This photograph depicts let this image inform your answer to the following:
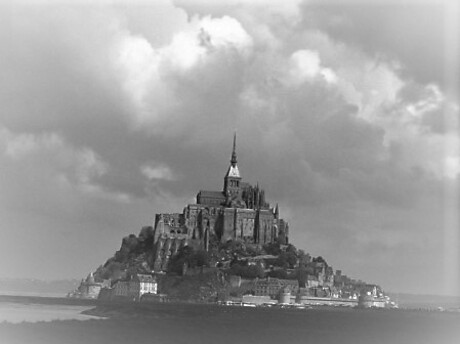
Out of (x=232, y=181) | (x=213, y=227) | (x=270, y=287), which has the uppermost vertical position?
(x=232, y=181)

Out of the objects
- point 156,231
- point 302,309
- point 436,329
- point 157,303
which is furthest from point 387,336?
point 156,231

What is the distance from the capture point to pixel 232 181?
15725 cm

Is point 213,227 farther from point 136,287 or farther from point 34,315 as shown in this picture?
point 34,315

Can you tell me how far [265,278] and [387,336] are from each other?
63.4 metres

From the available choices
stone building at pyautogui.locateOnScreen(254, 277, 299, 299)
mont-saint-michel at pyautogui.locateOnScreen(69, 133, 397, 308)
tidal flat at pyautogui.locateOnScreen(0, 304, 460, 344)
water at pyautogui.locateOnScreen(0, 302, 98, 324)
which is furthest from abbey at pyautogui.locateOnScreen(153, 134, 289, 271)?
water at pyautogui.locateOnScreen(0, 302, 98, 324)

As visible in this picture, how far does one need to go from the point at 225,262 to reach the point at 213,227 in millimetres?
7961

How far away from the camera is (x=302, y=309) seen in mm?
134625

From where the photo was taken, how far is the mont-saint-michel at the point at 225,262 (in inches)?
5546

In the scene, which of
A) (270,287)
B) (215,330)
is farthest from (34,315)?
(270,287)

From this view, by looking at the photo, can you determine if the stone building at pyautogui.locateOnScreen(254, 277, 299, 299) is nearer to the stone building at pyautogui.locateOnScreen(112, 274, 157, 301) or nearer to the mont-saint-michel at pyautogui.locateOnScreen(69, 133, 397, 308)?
the mont-saint-michel at pyautogui.locateOnScreen(69, 133, 397, 308)

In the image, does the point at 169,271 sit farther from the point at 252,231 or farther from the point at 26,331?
the point at 26,331

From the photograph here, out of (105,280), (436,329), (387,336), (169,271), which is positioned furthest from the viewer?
(105,280)

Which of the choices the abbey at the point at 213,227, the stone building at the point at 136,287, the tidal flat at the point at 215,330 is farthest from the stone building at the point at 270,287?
the tidal flat at the point at 215,330

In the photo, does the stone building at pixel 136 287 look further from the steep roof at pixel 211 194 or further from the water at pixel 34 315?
the water at pixel 34 315
